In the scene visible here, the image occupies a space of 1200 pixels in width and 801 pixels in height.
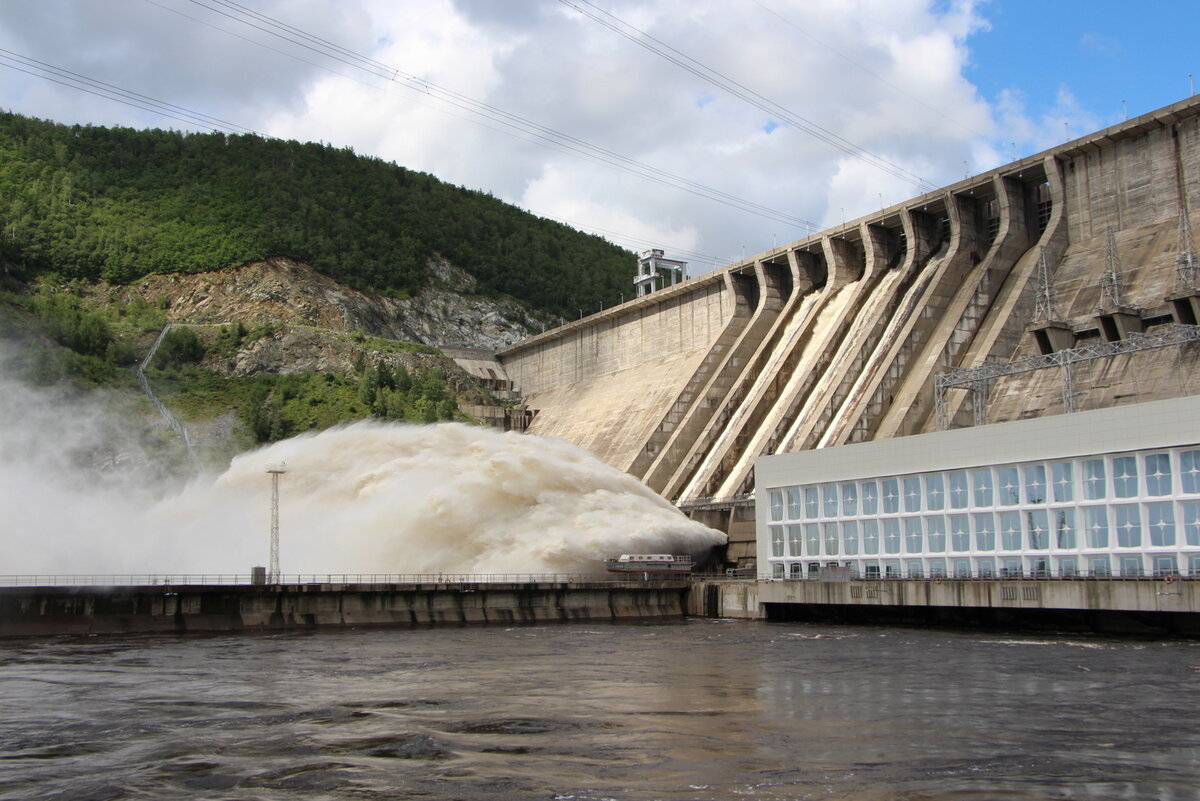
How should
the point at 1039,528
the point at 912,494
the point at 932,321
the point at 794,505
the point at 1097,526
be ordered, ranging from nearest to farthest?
1. the point at 1097,526
2. the point at 1039,528
3. the point at 912,494
4. the point at 794,505
5. the point at 932,321

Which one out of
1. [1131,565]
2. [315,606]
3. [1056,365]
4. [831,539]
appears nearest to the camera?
[1131,565]

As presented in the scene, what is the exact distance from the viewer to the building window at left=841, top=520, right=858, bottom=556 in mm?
44625

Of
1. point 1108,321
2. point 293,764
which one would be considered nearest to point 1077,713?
point 293,764

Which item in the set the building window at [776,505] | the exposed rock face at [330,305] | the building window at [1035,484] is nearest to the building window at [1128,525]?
the building window at [1035,484]

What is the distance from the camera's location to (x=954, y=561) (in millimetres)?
40594

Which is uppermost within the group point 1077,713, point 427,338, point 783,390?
point 427,338

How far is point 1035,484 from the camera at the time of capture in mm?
38062

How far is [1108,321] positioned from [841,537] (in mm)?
14673

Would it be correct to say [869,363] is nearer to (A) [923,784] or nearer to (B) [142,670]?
(B) [142,670]

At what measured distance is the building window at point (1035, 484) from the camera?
124 ft

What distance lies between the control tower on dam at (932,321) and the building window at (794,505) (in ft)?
22.9

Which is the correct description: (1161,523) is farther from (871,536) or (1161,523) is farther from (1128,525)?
(871,536)

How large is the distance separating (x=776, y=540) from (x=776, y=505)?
147 cm

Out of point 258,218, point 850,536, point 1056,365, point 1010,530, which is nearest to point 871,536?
point 850,536
